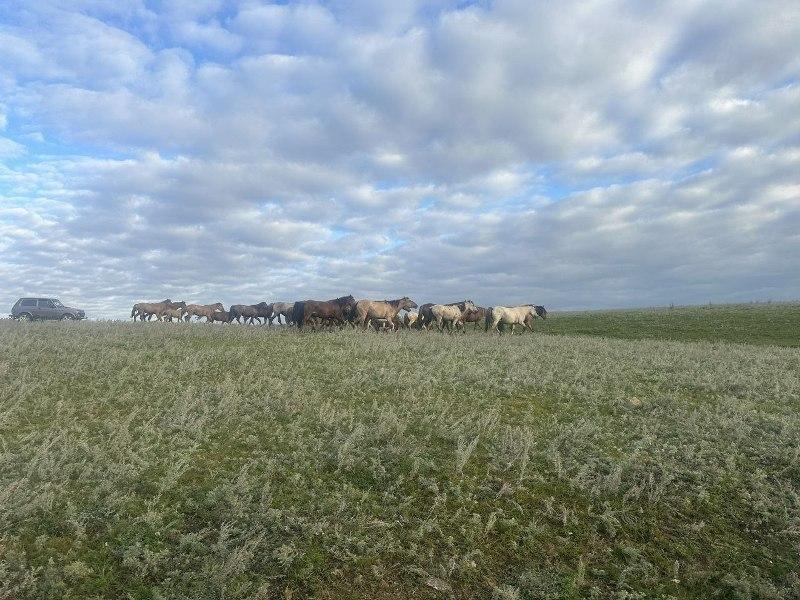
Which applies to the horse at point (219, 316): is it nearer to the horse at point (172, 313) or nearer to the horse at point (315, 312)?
the horse at point (172, 313)

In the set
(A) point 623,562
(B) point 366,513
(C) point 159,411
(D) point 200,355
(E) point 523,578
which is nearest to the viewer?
(E) point 523,578

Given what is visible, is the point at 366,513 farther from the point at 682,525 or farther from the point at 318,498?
the point at 682,525

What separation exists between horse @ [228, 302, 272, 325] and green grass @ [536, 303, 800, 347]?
2663cm

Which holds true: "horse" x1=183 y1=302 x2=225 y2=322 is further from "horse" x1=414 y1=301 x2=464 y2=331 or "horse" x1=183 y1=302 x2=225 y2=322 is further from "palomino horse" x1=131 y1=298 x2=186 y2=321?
"horse" x1=414 y1=301 x2=464 y2=331

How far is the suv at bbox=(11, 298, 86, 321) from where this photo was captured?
144 ft

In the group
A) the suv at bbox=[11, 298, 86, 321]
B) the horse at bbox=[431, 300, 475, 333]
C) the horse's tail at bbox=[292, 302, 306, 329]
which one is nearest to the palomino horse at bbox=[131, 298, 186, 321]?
the suv at bbox=[11, 298, 86, 321]

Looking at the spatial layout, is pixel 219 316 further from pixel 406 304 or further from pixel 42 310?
pixel 406 304

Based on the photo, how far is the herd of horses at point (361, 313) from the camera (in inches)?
1321

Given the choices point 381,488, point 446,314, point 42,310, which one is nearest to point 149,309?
point 42,310

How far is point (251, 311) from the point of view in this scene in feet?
167

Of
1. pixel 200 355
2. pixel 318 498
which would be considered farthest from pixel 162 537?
pixel 200 355

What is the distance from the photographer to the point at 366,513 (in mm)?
7332

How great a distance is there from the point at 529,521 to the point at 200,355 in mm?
12209

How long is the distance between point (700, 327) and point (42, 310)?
189 feet
